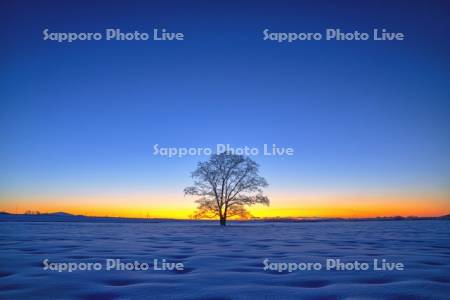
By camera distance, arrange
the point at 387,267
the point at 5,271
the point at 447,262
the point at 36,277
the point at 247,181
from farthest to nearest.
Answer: the point at 247,181 → the point at 447,262 → the point at 387,267 → the point at 5,271 → the point at 36,277

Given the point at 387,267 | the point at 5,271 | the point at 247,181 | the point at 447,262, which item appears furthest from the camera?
the point at 247,181

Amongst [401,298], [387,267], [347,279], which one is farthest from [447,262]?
[401,298]

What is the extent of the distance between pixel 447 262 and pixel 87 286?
4493 millimetres

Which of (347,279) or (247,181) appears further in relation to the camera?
(247,181)

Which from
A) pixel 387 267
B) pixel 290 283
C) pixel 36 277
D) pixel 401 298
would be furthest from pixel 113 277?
pixel 387 267

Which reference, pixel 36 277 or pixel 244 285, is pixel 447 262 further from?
pixel 36 277

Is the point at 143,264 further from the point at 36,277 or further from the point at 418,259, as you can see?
the point at 418,259

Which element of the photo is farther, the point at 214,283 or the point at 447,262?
the point at 447,262

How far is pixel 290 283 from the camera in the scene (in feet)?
10.7

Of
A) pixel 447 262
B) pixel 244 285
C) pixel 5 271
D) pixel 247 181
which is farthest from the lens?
pixel 247 181

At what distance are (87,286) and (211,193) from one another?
24204mm

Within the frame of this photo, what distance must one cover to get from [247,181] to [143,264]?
22.9m

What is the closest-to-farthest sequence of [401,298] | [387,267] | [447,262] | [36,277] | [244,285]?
[401,298], [244,285], [36,277], [387,267], [447,262]

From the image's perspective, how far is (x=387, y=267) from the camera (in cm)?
419
